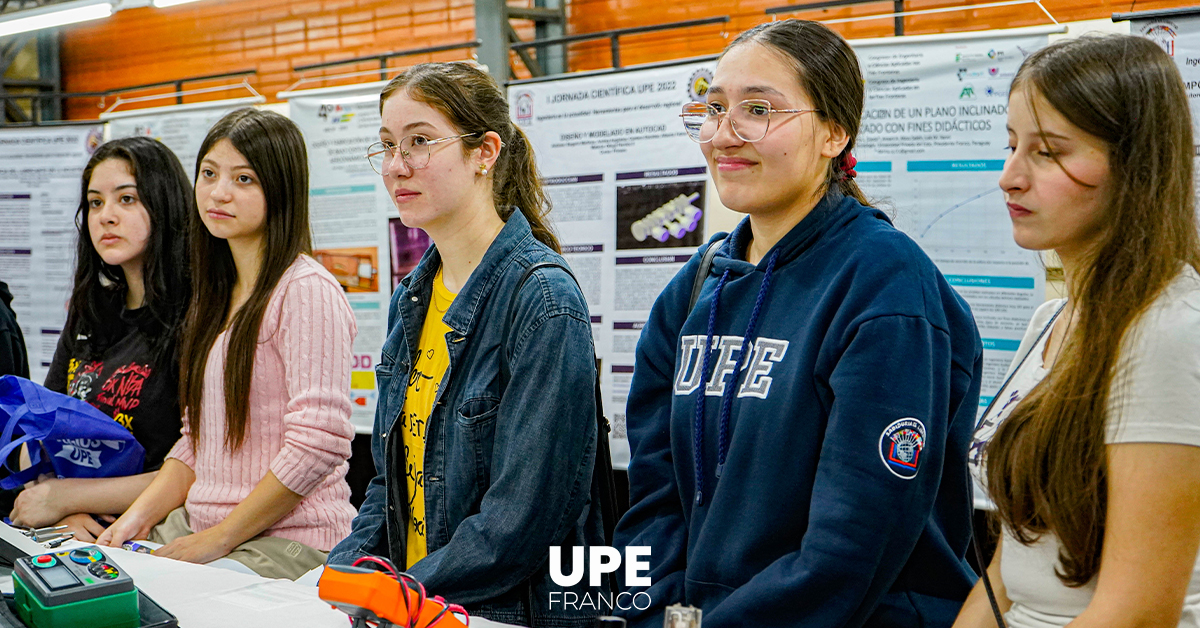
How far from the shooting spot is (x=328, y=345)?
86.7 inches

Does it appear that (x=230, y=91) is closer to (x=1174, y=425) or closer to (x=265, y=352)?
(x=265, y=352)

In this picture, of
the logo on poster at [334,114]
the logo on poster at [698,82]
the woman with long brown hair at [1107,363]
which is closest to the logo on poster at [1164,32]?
the logo on poster at [698,82]

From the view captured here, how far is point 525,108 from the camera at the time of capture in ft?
14.8

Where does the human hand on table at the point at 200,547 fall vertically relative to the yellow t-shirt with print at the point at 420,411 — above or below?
below

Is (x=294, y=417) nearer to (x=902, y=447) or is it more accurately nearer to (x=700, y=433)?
(x=700, y=433)

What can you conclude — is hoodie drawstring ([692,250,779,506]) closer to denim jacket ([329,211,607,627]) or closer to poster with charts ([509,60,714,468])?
denim jacket ([329,211,607,627])

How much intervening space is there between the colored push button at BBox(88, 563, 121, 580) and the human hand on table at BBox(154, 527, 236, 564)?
0.89m

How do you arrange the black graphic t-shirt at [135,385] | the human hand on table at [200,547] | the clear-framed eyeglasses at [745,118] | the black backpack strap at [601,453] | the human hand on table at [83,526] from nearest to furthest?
the clear-framed eyeglasses at [745,118], the black backpack strap at [601,453], the human hand on table at [200,547], the human hand on table at [83,526], the black graphic t-shirt at [135,385]

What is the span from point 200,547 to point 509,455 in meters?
0.94

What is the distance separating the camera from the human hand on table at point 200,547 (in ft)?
6.78

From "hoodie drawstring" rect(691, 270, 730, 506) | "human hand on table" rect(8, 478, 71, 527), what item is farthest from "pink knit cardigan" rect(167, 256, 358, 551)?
"hoodie drawstring" rect(691, 270, 730, 506)

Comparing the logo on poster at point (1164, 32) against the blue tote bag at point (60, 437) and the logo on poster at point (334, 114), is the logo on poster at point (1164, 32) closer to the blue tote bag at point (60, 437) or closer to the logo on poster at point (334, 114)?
the blue tote bag at point (60, 437)

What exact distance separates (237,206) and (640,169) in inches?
86.2

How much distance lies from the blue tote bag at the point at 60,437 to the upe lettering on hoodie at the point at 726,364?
162cm
